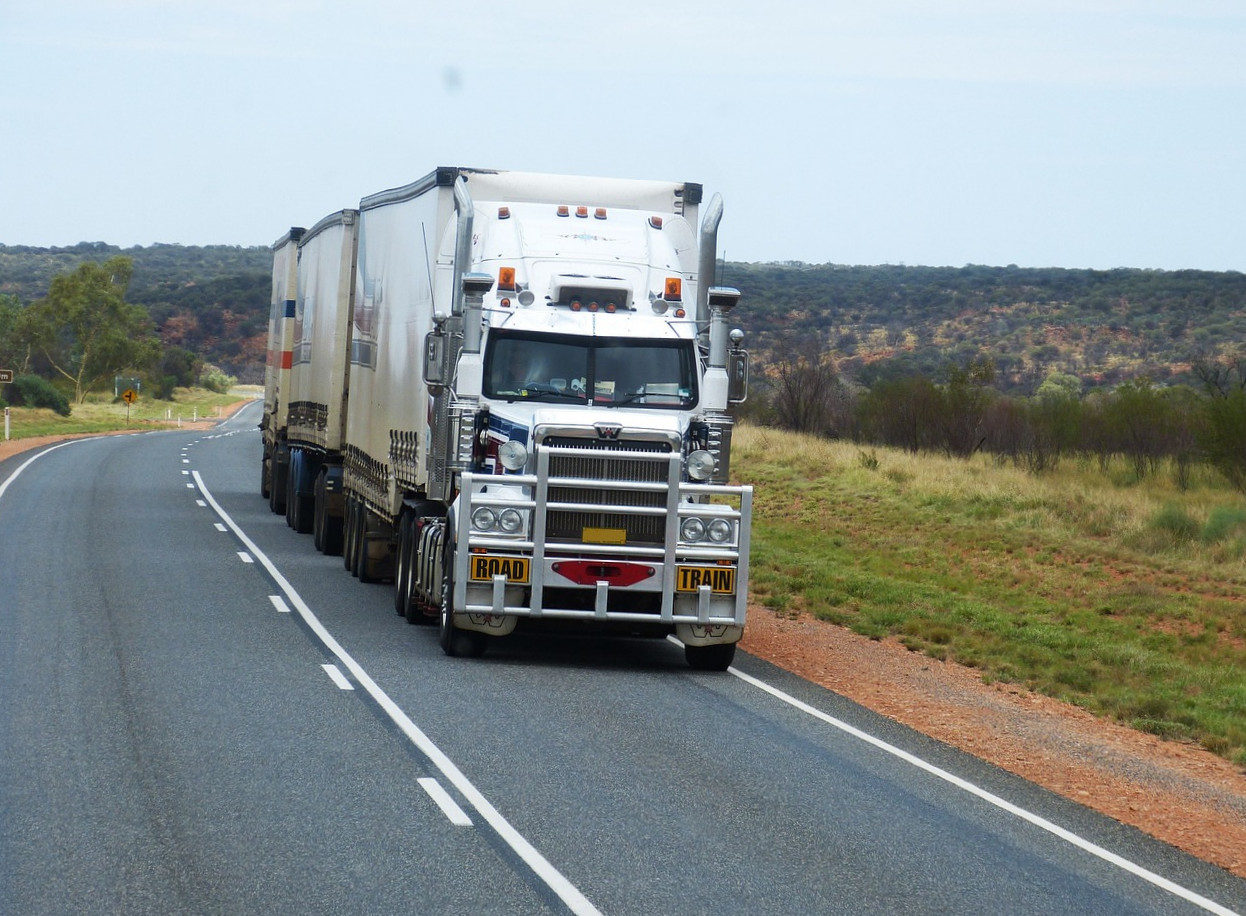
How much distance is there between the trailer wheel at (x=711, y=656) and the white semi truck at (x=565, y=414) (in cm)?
2

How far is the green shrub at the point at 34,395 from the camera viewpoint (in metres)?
84.4

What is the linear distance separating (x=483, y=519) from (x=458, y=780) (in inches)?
179

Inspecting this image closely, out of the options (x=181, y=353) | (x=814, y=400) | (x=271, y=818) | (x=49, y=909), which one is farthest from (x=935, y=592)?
(x=181, y=353)

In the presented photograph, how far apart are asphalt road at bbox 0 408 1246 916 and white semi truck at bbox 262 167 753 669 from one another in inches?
27.3

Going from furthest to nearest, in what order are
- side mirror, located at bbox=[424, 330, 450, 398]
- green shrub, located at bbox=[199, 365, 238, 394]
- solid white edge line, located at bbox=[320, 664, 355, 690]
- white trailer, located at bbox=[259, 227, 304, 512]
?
green shrub, located at bbox=[199, 365, 238, 394] < white trailer, located at bbox=[259, 227, 304, 512] < side mirror, located at bbox=[424, 330, 450, 398] < solid white edge line, located at bbox=[320, 664, 355, 690]

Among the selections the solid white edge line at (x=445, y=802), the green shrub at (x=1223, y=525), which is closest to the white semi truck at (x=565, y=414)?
the solid white edge line at (x=445, y=802)

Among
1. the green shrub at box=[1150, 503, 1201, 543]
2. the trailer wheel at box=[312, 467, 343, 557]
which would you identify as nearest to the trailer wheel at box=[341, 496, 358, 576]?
the trailer wheel at box=[312, 467, 343, 557]

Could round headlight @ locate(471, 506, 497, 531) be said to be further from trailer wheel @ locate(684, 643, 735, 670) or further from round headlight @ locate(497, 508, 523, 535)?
trailer wheel @ locate(684, 643, 735, 670)

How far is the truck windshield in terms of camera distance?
569 inches

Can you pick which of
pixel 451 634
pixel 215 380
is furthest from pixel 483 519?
pixel 215 380

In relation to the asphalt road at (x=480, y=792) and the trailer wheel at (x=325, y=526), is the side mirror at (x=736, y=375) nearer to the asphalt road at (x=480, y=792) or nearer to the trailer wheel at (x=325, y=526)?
the asphalt road at (x=480, y=792)

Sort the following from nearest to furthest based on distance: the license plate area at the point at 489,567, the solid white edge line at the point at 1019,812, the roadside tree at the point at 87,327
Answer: the solid white edge line at the point at 1019,812 → the license plate area at the point at 489,567 → the roadside tree at the point at 87,327

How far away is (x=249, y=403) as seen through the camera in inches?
4503

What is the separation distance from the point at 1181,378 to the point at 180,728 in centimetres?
7381
